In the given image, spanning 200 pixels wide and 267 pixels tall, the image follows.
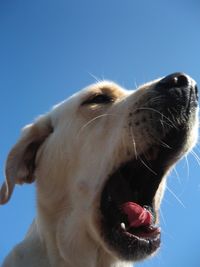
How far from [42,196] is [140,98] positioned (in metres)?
1.18

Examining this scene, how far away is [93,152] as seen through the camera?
4.46 m

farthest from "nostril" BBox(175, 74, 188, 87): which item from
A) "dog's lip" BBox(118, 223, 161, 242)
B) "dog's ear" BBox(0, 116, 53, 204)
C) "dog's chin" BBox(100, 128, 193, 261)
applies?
"dog's ear" BBox(0, 116, 53, 204)

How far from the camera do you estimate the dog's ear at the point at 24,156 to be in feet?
15.4

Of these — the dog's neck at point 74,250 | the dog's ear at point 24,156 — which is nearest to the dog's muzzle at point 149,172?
the dog's neck at point 74,250

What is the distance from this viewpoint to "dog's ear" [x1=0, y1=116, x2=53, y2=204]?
4.68m

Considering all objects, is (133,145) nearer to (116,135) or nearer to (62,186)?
(116,135)

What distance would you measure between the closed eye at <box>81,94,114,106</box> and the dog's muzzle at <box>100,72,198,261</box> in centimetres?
71

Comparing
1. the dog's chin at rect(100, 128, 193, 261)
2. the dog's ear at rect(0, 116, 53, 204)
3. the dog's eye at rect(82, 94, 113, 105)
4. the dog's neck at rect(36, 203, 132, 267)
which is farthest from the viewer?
the dog's eye at rect(82, 94, 113, 105)

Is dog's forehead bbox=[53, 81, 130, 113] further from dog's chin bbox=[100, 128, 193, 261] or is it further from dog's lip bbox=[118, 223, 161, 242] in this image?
dog's lip bbox=[118, 223, 161, 242]

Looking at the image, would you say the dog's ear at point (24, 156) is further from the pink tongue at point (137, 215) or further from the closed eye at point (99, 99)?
the pink tongue at point (137, 215)

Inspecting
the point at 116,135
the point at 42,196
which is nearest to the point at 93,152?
the point at 116,135

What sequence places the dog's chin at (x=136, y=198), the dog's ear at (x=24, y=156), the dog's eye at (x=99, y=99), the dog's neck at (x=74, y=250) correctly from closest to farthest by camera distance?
the dog's chin at (x=136, y=198), the dog's neck at (x=74, y=250), the dog's ear at (x=24, y=156), the dog's eye at (x=99, y=99)

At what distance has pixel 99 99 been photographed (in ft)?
15.8

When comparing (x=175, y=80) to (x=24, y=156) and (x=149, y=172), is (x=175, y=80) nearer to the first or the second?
(x=149, y=172)
